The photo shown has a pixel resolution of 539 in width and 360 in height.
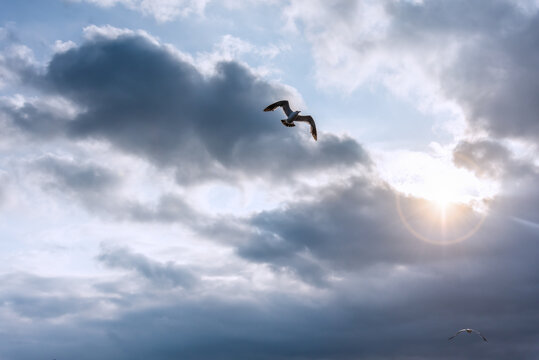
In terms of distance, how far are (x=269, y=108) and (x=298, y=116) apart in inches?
282

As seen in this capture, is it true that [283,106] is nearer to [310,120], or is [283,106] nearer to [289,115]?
[289,115]

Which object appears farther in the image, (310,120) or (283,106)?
(310,120)

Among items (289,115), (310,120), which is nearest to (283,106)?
(289,115)

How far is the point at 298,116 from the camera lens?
10050cm

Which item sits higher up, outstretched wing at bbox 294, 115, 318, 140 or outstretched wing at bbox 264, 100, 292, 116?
outstretched wing at bbox 264, 100, 292, 116

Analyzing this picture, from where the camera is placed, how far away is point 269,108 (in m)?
101

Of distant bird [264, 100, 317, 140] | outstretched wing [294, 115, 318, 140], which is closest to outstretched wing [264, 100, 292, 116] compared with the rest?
distant bird [264, 100, 317, 140]

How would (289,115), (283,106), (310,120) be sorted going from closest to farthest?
1. (289,115)
2. (283,106)
3. (310,120)

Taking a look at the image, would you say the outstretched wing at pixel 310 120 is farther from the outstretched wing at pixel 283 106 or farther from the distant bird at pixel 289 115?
the outstretched wing at pixel 283 106

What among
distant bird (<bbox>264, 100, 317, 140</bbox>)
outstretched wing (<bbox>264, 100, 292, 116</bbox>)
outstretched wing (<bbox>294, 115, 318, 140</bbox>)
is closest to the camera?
distant bird (<bbox>264, 100, 317, 140</bbox>)

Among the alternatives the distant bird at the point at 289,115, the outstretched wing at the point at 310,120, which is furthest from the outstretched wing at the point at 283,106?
the outstretched wing at the point at 310,120

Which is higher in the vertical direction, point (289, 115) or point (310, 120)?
point (310, 120)


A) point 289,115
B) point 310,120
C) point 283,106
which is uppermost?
point 283,106

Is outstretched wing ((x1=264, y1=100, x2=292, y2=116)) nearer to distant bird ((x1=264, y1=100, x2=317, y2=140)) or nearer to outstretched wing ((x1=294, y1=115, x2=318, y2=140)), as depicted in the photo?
distant bird ((x1=264, y1=100, x2=317, y2=140))
